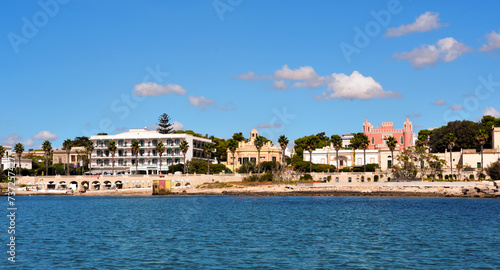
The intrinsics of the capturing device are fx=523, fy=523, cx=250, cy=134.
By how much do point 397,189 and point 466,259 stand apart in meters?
66.7

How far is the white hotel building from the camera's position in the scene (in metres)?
133

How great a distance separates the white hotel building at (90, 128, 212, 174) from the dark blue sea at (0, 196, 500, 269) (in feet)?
250

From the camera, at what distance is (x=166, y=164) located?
438 ft

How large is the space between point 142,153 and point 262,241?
104 m

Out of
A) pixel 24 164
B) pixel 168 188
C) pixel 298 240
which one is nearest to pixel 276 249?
pixel 298 240

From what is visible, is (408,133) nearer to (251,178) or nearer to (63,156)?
(251,178)

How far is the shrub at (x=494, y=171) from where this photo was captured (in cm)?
9256

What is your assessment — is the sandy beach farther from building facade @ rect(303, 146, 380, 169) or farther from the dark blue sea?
the dark blue sea


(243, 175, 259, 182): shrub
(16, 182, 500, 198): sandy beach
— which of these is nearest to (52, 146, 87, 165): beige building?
(16, 182, 500, 198): sandy beach

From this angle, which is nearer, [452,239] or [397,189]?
[452,239]

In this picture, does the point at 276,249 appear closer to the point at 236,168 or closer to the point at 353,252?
the point at 353,252

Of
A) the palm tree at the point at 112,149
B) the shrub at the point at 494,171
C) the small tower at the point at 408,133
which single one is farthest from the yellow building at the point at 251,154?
the shrub at the point at 494,171

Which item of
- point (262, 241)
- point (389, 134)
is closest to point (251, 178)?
point (389, 134)

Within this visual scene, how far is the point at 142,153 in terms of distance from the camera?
136 metres
